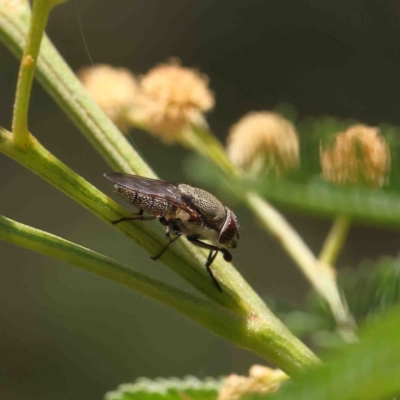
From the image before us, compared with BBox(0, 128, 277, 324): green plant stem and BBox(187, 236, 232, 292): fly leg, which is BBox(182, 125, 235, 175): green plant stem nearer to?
BBox(187, 236, 232, 292): fly leg

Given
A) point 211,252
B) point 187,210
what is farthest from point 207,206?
point 211,252

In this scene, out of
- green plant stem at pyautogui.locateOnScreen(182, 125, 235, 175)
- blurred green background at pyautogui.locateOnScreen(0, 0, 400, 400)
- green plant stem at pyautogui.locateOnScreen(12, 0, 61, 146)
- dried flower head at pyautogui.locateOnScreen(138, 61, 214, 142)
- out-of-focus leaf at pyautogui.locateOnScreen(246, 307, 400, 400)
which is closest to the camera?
out-of-focus leaf at pyautogui.locateOnScreen(246, 307, 400, 400)

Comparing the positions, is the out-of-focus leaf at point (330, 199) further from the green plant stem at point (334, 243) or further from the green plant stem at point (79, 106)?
the green plant stem at point (334, 243)

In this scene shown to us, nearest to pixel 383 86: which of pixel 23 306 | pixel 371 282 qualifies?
pixel 23 306

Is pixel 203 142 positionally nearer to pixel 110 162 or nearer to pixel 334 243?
pixel 334 243

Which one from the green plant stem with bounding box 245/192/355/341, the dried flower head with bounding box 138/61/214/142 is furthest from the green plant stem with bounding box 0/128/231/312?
the dried flower head with bounding box 138/61/214/142
